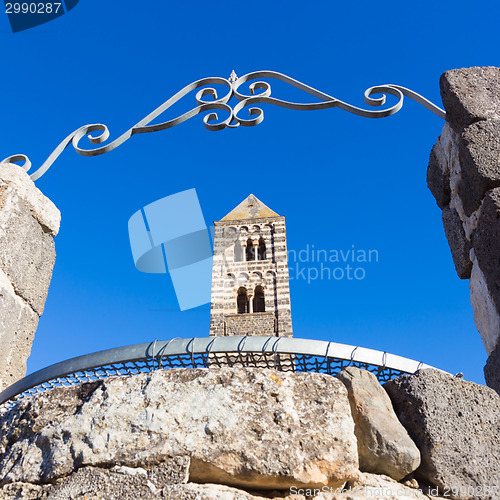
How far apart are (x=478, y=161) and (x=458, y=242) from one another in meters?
0.44

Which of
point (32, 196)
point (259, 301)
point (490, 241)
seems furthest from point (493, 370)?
point (259, 301)

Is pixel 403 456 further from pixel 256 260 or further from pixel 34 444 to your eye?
pixel 256 260

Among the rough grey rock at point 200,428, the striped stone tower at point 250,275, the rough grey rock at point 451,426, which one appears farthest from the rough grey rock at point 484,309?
the striped stone tower at point 250,275

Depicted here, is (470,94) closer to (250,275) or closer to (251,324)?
(251,324)

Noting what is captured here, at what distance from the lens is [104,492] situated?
136cm

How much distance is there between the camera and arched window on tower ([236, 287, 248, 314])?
965 inches

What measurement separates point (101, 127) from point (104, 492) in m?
1.96

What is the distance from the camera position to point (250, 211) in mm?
27531

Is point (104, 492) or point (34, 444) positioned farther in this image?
point (34, 444)

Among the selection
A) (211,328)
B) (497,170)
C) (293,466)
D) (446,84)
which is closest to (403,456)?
(293,466)

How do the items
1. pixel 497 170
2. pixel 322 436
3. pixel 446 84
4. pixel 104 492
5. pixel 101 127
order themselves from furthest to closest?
pixel 101 127, pixel 446 84, pixel 497 170, pixel 322 436, pixel 104 492

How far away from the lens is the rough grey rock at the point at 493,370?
2.01 meters

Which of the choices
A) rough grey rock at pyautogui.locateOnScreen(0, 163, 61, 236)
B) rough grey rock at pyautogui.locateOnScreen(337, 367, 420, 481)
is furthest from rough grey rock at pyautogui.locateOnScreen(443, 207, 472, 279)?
rough grey rock at pyautogui.locateOnScreen(0, 163, 61, 236)

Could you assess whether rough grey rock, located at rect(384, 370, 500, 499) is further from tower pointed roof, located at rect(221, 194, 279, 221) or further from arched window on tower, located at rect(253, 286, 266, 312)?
tower pointed roof, located at rect(221, 194, 279, 221)
